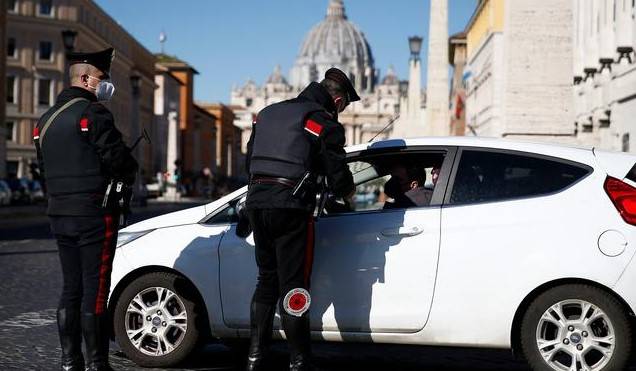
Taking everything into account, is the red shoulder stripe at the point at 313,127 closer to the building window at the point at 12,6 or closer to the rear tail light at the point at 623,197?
the rear tail light at the point at 623,197

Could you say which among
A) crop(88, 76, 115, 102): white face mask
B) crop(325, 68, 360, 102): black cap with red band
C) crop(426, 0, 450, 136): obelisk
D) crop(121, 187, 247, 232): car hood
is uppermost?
crop(426, 0, 450, 136): obelisk

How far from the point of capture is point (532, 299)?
21.7ft

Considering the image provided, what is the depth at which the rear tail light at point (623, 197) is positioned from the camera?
21.3 feet

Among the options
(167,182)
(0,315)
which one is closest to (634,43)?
(0,315)

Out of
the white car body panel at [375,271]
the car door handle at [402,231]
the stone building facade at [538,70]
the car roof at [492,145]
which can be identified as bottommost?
the white car body panel at [375,271]

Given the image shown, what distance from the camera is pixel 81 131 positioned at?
6227mm

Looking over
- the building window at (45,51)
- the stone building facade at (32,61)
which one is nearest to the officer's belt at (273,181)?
the stone building facade at (32,61)

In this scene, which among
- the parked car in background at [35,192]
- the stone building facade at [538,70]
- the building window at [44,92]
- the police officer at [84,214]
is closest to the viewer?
the police officer at [84,214]

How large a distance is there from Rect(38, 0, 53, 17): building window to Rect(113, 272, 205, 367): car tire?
75.0 metres

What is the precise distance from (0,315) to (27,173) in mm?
67628

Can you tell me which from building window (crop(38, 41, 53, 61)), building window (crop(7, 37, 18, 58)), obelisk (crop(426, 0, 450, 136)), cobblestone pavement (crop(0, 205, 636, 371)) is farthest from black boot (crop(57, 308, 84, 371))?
building window (crop(38, 41, 53, 61))

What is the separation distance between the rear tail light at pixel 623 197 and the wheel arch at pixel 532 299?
1.27 feet

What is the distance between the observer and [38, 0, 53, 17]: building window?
261ft

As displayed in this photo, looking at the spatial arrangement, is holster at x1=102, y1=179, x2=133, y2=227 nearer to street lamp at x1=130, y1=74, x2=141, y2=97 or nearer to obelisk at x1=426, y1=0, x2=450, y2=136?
obelisk at x1=426, y1=0, x2=450, y2=136
